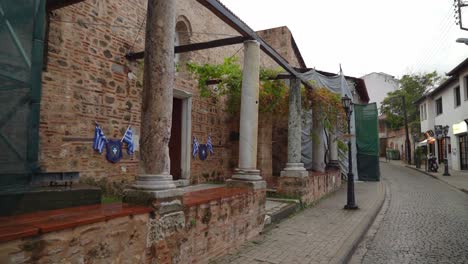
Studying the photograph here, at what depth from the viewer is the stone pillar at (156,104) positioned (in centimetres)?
353

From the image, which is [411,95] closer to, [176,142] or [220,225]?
[176,142]

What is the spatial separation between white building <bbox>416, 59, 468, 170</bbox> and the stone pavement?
1202 cm

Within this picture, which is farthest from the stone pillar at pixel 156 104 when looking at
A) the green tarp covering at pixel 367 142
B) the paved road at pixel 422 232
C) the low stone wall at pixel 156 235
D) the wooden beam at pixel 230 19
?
the green tarp covering at pixel 367 142

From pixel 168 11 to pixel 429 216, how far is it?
25.4ft

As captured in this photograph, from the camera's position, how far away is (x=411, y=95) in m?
33.0

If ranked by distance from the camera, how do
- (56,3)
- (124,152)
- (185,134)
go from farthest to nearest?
1. (185,134)
2. (124,152)
3. (56,3)

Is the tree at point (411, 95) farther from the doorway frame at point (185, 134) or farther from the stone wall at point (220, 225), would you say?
the stone wall at point (220, 225)

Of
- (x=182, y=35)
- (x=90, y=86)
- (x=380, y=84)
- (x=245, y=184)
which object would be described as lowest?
(x=245, y=184)

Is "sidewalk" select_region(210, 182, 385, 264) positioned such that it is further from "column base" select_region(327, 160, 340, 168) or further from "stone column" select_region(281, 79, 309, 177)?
"column base" select_region(327, 160, 340, 168)

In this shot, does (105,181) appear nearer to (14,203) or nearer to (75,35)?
(75,35)

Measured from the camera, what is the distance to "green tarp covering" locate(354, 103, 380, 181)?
1570cm

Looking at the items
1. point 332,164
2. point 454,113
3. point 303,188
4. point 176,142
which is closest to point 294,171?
point 303,188

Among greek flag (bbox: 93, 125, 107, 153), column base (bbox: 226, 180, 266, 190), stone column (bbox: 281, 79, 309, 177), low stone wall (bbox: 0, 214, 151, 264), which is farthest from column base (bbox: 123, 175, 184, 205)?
stone column (bbox: 281, 79, 309, 177)

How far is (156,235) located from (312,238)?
3245 mm
